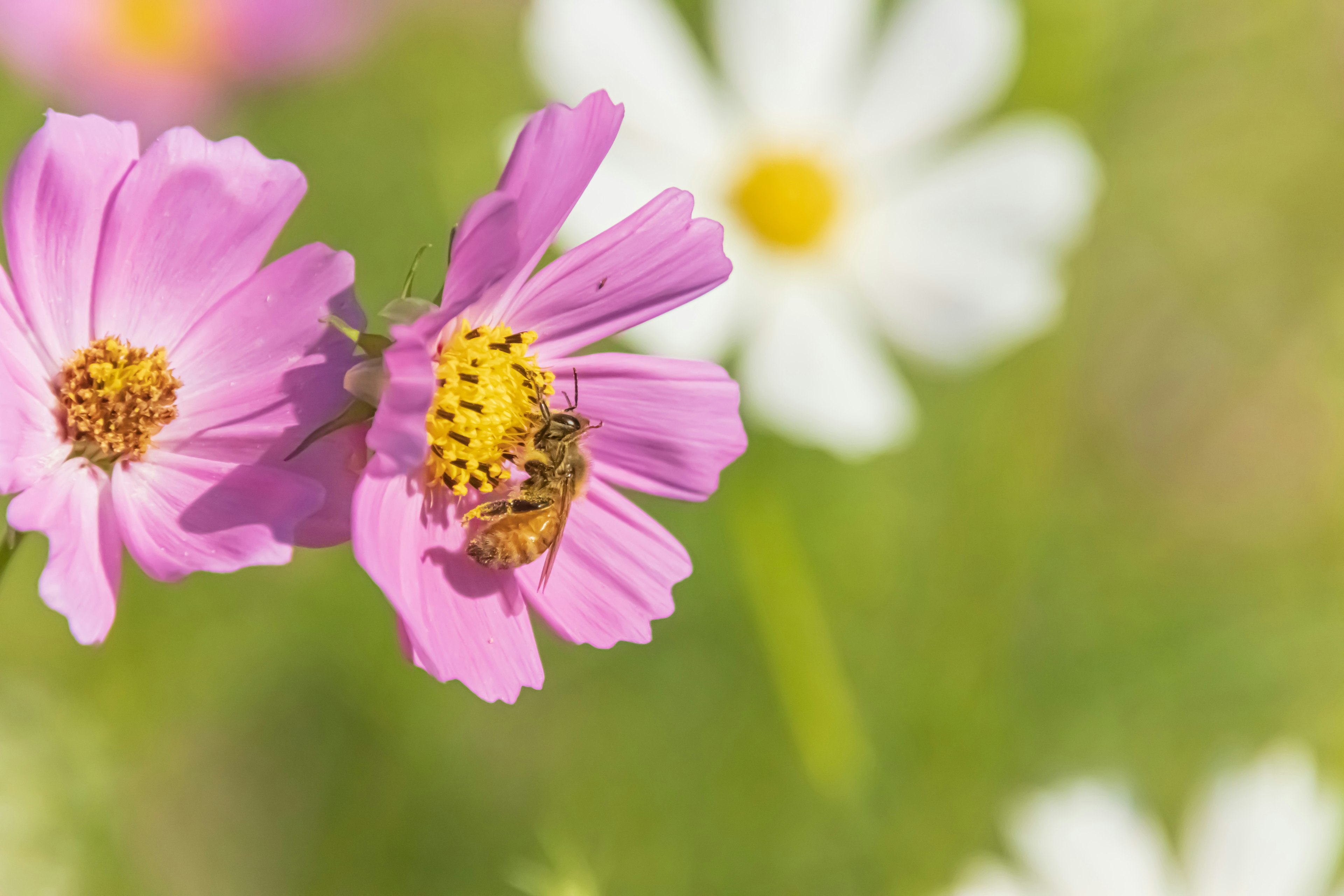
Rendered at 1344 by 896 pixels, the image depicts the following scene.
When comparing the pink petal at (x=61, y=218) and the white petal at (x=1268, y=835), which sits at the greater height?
the white petal at (x=1268, y=835)

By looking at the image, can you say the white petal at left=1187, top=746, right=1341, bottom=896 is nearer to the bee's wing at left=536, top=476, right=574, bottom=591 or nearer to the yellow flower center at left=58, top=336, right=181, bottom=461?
the bee's wing at left=536, top=476, right=574, bottom=591

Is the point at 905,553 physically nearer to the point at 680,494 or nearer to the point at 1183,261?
the point at 1183,261

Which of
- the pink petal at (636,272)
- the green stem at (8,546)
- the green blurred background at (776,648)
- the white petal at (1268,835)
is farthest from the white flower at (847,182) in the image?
the green stem at (8,546)

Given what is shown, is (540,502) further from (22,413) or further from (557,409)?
(22,413)

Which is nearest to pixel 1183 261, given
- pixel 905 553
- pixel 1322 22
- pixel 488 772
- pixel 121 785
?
pixel 1322 22

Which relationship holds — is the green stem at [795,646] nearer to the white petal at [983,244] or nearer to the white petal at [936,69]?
the white petal at [983,244]

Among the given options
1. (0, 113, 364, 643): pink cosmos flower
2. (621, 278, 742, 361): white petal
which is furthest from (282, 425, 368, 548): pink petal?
(621, 278, 742, 361): white petal

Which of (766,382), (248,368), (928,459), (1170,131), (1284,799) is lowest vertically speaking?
(248,368)
